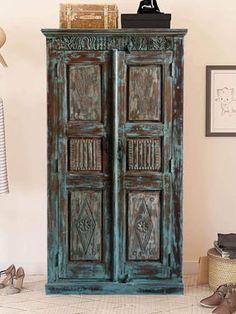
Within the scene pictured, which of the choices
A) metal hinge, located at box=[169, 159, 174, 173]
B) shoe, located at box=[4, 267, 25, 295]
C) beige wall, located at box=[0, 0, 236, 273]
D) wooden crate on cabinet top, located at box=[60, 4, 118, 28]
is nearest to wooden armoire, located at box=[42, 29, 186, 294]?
metal hinge, located at box=[169, 159, 174, 173]

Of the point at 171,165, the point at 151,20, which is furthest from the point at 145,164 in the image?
the point at 151,20

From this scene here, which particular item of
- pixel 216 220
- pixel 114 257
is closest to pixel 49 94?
pixel 114 257

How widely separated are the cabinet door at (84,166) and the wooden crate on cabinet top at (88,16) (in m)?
0.22

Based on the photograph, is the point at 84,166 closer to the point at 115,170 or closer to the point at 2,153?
the point at 115,170

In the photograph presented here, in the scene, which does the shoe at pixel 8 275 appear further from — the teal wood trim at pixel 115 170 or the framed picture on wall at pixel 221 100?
the framed picture on wall at pixel 221 100

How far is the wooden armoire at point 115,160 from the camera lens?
380cm

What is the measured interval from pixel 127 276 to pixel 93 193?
0.60 meters

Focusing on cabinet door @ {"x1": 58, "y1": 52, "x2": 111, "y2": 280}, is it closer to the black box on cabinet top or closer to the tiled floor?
the tiled floor

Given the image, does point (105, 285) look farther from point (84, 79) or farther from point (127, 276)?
point (84, 79)

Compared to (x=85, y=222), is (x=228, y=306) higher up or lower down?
lower down

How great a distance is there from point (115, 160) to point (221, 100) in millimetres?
1009

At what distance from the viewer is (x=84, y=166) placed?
3.87 m

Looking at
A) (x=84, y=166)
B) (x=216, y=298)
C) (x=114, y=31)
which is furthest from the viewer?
(x=84, y=166)

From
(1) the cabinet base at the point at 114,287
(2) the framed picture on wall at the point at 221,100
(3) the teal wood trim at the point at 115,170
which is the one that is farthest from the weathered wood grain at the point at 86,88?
(1) the cabinet base at the point at 114,287
